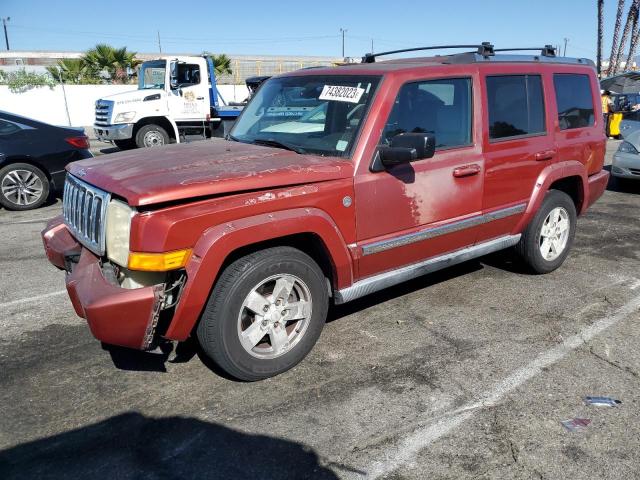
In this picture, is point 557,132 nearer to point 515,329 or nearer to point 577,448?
point 515,329

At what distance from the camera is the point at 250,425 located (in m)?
2.86

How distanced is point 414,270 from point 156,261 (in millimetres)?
1936

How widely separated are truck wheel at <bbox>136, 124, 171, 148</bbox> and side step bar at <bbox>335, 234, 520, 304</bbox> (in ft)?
35.6

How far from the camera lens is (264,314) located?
3.20m

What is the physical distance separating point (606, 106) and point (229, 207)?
599 inches

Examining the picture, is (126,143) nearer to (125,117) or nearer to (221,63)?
(125,117)

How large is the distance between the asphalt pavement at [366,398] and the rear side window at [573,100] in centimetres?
159

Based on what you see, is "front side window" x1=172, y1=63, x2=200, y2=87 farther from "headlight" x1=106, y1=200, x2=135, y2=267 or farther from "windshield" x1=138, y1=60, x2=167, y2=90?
"headlight" x1=106, y1=200, x2=135, y2=267

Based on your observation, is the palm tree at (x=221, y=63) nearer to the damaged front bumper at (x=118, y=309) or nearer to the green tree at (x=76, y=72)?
the green tree at (x=76, y=72)

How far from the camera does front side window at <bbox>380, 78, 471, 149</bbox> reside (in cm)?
366

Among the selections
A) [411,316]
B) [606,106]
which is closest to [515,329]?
[411,316]

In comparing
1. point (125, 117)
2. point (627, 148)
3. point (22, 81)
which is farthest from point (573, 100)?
point (22, 81)

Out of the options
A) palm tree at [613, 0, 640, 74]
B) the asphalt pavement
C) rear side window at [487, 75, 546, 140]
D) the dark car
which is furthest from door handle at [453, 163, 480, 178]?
palm tree at [613, 0, 640, 74]

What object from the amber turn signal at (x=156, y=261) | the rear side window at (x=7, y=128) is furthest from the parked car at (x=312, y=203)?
the rear side window at (x=7, y=128)
